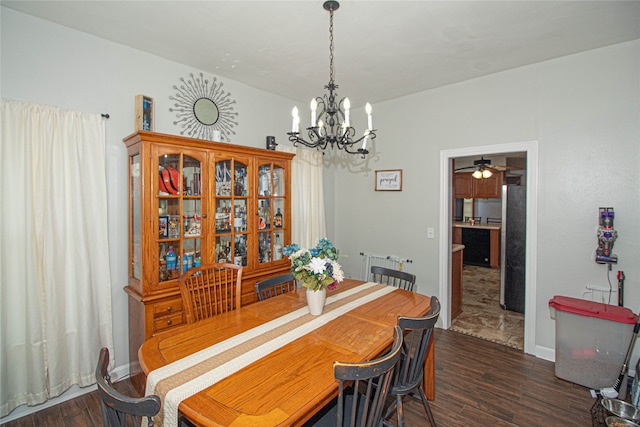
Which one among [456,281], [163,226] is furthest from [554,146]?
[163,226]

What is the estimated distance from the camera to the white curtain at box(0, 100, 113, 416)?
2027 millimetres

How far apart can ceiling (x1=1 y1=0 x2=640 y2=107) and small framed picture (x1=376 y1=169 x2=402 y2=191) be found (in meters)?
1.16

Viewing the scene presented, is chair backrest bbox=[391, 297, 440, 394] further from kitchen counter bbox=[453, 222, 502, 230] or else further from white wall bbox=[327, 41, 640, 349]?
kitchen counter bbox=[453, 222, 502, 230]

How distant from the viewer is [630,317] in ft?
7.46

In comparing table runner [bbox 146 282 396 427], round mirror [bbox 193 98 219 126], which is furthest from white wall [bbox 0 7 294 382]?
table runner [bbox 146 282 396 427]

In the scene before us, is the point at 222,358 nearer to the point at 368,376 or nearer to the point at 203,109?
the point at 368,376

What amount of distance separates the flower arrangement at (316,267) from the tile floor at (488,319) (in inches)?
93.9

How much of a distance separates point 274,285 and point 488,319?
2938mm

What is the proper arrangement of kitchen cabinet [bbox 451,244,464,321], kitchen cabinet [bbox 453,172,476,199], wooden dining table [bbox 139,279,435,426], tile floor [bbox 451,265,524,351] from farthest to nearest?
kitchen cabinet [bbox 453,172,476,199] → kitchen cabinet [bbox 451,244,464,321] → tile floor [bbox 451,265,524,351] → wooden dining table [bbox 139,279,435,426]

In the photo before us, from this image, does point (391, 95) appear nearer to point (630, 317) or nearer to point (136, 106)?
point (136, 106)

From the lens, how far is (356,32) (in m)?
2.29

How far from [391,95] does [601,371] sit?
323cm

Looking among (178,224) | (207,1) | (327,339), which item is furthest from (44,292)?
(207,1)

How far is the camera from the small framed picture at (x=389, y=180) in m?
3.83
